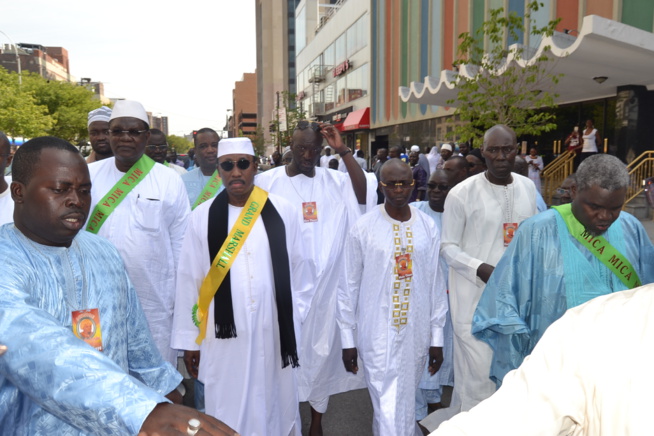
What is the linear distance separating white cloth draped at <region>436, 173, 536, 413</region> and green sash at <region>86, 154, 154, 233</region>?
236 centimetres

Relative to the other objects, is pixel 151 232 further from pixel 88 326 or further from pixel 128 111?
pixel 88 326

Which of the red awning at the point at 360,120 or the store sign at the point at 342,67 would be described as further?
the store sign at the point at 342,67

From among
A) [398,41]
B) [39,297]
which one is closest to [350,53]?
[398,41]

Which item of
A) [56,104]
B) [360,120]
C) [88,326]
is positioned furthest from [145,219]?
[56,104]

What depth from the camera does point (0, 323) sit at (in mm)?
1340

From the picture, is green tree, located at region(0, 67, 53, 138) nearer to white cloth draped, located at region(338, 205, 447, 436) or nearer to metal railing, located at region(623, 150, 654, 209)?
metal railing, located at region(623, 150, 654, 209)

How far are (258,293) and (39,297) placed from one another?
1.64 metres

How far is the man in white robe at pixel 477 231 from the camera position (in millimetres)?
3875

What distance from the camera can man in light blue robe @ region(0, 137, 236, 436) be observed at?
1227 millimetres

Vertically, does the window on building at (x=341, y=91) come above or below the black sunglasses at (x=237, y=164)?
above

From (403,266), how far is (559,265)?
41.5 inches

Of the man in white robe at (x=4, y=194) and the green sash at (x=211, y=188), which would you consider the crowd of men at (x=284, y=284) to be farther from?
the green sash at (x=211, y=188)

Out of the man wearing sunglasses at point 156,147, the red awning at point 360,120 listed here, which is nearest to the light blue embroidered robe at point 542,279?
the man wearing sunglasses at point 156,147

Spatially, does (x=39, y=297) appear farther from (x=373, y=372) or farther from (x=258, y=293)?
(x=373, y=372)
